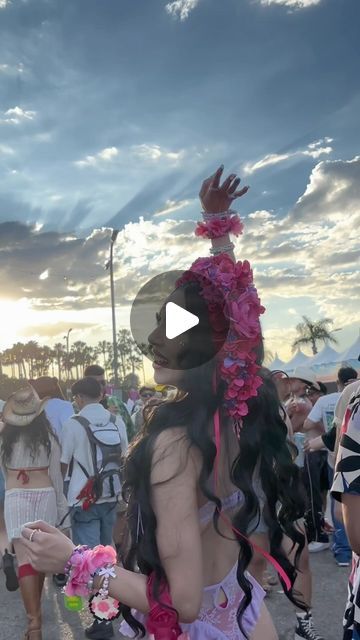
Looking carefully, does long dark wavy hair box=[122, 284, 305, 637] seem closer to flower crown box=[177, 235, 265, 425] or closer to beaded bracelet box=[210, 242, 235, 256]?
flower crown box=[177, 235, 265, 425]

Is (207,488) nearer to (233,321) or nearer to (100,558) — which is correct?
(100,558)

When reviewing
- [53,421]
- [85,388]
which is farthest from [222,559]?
[53,421]

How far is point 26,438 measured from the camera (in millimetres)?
5039

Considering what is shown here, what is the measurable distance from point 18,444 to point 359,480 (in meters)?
3.71

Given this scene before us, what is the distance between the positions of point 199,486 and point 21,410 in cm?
361

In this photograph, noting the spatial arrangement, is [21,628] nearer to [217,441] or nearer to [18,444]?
[18,444]

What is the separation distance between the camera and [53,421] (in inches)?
265

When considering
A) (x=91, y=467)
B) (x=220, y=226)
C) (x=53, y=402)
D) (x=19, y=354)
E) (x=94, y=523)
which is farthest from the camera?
(x=19, y=354)

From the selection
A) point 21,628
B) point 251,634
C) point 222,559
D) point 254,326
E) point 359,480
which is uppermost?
point 254,326

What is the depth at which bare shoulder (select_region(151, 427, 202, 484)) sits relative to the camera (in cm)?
163

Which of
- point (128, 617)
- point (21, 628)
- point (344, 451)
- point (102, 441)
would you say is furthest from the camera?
point (102, 441)

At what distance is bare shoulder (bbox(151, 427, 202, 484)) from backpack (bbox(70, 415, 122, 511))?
3.76m

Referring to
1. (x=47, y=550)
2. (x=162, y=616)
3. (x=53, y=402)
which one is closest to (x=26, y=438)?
(x=53, y=402)

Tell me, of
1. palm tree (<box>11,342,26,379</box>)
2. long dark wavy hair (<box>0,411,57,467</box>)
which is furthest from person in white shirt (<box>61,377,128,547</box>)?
palm tree (<box>11,342,26,379</box>)
